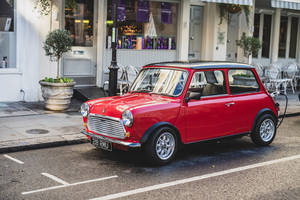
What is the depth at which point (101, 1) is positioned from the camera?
14.1 metres

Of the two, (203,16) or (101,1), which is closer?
(101,1)

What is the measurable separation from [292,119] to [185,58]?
508 centimetres

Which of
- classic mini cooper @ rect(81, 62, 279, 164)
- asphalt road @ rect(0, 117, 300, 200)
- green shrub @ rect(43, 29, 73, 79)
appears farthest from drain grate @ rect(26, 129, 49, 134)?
green shrub @ rect(43, 29, 73, 79)

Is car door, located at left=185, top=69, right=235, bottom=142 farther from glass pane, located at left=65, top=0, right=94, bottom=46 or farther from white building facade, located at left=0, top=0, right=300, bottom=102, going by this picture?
glass pane, located at left=65, top=0, right=94, bottom=46

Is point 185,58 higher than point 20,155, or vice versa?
point 185,58

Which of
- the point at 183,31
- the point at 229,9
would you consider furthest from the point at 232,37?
the point at 183,31

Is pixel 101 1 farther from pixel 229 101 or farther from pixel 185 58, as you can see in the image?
pixel 229 101

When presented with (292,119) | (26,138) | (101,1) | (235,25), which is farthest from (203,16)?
(26,138)

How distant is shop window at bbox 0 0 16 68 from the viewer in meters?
12.5

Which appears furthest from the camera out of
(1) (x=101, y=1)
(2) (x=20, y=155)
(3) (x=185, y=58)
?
(3) (x=185, y=58)

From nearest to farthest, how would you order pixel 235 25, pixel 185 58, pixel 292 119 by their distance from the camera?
pixel 292 119
pixel 185 58
pixel 235 25

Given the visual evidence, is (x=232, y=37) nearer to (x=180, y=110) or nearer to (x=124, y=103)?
(x=180, y=110)

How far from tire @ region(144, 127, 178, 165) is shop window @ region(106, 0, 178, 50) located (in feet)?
24.5

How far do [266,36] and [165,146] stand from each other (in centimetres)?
1362
